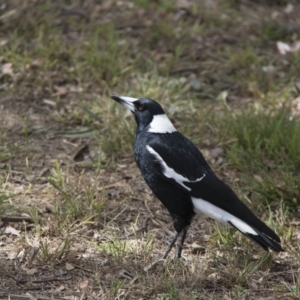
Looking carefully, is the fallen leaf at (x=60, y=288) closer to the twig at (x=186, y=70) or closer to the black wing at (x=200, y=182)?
the black wing at (x=200, y=182)

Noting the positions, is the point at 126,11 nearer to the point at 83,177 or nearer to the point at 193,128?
the point at 193,128

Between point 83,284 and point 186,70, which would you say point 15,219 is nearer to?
point 83,284

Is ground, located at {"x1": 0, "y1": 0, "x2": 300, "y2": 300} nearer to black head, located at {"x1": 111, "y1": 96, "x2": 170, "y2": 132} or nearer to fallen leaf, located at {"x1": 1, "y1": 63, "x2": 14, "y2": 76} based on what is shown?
fallen leaf, located at {"x1": 1, "y1": 63, "x2": 14, "y2": 76}

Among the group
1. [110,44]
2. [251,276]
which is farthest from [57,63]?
[251,276]

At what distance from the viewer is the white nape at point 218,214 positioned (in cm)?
352

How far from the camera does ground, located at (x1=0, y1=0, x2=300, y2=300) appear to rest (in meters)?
3.51

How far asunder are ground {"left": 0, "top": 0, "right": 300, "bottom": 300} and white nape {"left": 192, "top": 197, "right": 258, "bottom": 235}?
0.15m

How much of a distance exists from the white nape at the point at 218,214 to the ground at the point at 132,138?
0.15 meters

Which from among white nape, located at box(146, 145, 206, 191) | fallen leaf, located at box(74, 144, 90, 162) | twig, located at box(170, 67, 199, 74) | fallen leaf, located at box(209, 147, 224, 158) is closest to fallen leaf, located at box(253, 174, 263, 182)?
fallen leaf, located at box(209, 147, 224, 158)

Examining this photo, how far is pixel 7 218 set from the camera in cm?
396

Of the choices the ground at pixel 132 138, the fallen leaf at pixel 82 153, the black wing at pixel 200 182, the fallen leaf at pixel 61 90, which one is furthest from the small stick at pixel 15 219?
Result: the fallen leaf at pixel 61 90

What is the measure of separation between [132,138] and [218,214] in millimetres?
1332

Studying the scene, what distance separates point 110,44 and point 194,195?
2752mm

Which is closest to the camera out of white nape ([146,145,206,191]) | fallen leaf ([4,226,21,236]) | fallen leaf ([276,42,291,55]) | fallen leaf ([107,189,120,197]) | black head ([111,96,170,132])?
white nape ([146,145,206,191])
